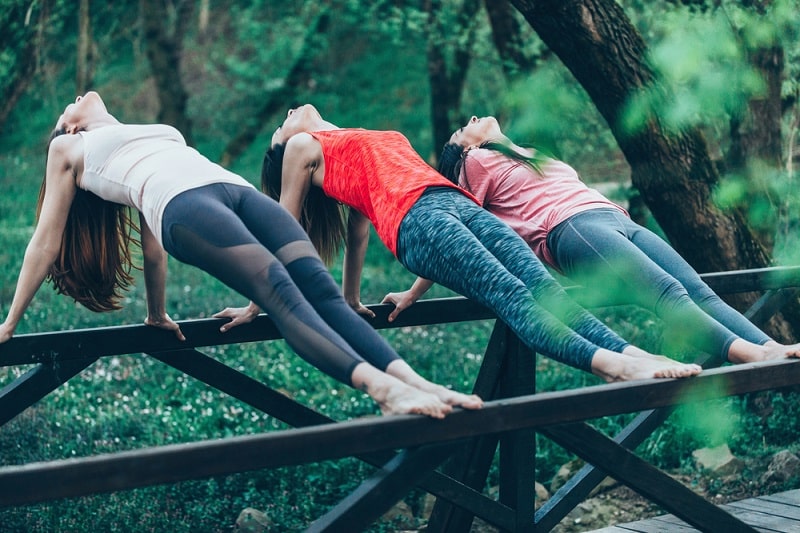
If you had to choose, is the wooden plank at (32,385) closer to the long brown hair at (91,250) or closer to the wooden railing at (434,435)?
the wooden railing at (434,435)

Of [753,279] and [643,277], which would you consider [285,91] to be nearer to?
[753,279]

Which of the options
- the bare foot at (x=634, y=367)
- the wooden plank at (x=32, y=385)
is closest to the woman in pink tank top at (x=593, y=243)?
the bare foot at (x=634, y=367)

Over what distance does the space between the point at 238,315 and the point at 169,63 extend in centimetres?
1153

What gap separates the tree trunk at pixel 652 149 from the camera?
557 cm

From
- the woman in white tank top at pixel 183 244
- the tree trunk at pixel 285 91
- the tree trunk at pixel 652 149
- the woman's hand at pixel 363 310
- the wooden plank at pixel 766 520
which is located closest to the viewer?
the woman in white tank top at pixel 183 244

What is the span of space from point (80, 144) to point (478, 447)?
6.97 ft

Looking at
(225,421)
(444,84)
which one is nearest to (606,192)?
(444,84)

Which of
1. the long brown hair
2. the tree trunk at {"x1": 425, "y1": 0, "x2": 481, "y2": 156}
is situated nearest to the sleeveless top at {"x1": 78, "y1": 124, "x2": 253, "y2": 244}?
the long brown hair

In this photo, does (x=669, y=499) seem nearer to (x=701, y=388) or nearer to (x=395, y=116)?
(x=701, y=388)

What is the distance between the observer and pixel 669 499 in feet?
11.0

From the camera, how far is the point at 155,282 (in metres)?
3.93

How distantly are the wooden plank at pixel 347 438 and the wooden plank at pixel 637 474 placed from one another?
7.3 inches

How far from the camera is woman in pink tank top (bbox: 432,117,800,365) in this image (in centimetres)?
368

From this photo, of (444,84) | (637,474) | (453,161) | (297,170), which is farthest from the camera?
(444,84)
